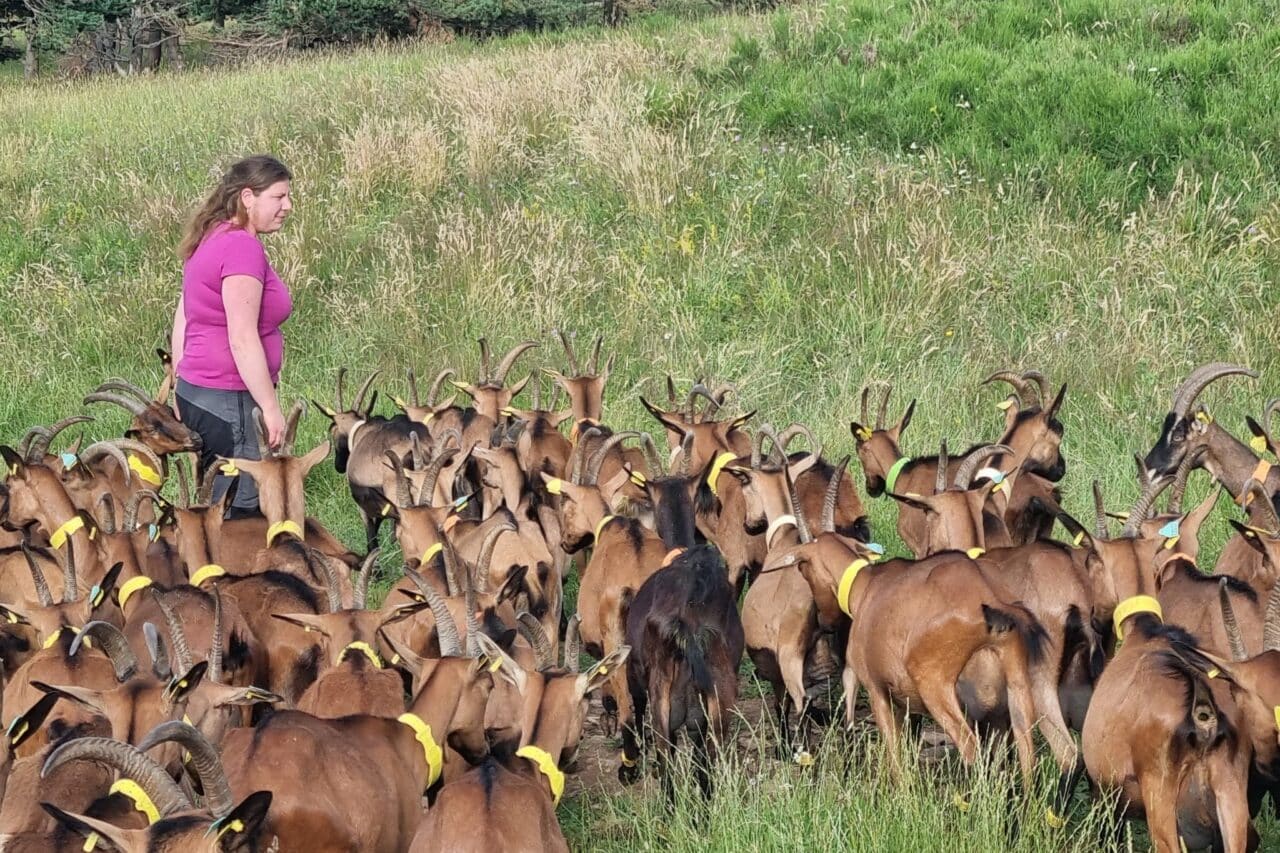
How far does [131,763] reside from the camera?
12.7 feet

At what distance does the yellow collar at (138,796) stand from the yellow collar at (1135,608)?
3.37 metres

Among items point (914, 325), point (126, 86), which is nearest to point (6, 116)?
point (126, 86)

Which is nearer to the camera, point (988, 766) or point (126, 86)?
point (988, 766)

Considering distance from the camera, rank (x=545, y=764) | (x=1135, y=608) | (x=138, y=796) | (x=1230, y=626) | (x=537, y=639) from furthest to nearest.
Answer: (x=537, y=639)
(x=1135, y=608)
(x=545, y=764)
(x=1230, y=626)
(x=138, y=796)

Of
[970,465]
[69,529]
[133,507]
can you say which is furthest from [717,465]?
[69,529]

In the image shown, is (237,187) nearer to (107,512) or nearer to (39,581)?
(107,512)

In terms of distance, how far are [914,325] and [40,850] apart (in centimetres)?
762

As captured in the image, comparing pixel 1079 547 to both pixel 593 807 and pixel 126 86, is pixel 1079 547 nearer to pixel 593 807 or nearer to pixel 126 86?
pixel 593 807

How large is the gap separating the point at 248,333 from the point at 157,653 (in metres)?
2.09

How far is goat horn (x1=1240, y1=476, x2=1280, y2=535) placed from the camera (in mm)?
6324

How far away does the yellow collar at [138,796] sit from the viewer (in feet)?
13.8

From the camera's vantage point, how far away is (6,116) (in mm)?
18812

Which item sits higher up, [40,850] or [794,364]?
[40,850]

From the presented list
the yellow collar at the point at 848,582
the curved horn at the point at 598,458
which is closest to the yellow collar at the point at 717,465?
the curved horn at the point at 598,458
